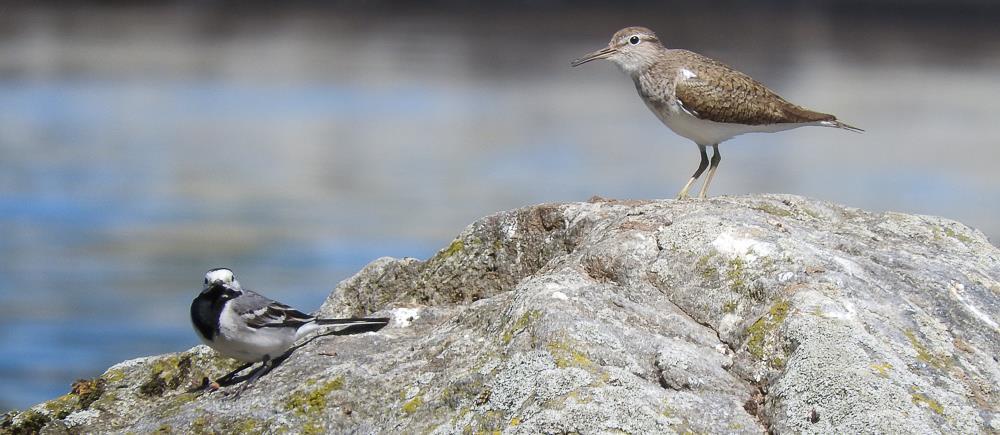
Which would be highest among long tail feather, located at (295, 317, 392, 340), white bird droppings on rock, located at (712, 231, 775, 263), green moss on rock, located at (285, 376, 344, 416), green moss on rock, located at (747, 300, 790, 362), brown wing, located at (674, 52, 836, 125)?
brown wing, located at (674, 52, 836, 125)

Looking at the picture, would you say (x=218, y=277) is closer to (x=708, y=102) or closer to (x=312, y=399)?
(x=312, y=399)

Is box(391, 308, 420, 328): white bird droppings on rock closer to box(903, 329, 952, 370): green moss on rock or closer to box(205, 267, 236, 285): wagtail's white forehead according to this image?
box(205, 267, 236, 285): wagtail's white forehead

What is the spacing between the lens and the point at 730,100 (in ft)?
33.3

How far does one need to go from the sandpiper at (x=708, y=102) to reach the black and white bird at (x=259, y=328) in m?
3.78

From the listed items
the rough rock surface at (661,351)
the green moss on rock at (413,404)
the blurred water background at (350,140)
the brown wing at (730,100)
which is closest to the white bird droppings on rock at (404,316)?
the rough rock surface at (661,351)

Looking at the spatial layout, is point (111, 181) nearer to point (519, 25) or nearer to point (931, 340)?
point (931, 340)

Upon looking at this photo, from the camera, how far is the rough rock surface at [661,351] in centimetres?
551

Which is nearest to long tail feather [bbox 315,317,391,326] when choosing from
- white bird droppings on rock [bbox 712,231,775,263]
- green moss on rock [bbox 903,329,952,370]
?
white bird droppings on rock [bbox 712,231,775,263]

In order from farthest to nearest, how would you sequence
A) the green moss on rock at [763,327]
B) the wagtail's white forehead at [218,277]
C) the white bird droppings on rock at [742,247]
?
the wagtail's white forehead at [218,277]
the white bird droppings on rock at [742,247]
the green moss on rock at [763,327]

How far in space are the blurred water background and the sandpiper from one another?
44.1ft

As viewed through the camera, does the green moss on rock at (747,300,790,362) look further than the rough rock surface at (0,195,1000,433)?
Yes

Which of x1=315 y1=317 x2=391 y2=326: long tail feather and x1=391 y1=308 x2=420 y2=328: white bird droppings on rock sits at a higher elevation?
x1=315 y1=317 x2=391 y2=326: long tail feather

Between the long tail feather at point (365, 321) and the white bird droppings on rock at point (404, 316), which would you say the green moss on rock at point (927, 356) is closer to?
the white bird droppings on rock at point (404, 316)

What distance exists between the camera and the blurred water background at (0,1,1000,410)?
28.8m
